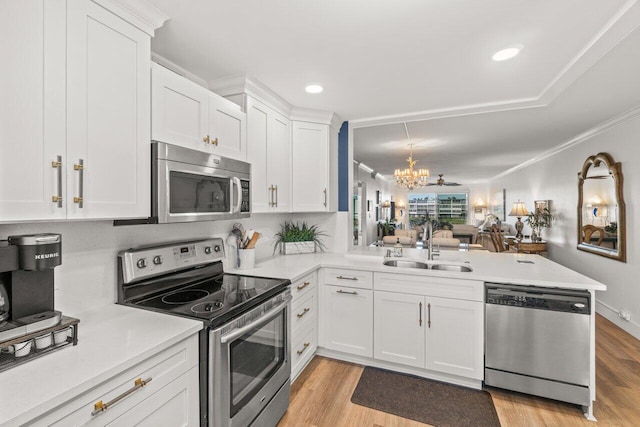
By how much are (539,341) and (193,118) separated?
2.74 meters

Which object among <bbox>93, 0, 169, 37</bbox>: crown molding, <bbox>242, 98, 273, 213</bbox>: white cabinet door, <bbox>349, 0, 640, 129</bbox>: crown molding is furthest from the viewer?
<bbox>242, 98, 273, 213</bbox>: white cabinet door

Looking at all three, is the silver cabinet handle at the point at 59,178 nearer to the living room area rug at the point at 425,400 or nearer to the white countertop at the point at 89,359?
the white countertop at the point at 89,359

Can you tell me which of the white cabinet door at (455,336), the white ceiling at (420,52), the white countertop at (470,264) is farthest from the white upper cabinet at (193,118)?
the white cabinet door at (455,336)

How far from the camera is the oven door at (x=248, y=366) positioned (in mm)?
1403

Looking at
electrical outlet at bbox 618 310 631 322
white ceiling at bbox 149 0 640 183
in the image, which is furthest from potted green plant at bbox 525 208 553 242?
white ceiling at bbox 149 0 640 183

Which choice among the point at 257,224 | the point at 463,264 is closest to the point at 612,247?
the point at 463,264

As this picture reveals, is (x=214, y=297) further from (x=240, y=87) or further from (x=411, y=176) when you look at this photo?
(x=411, y=176)

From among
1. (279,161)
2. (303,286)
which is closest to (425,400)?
(303,286)

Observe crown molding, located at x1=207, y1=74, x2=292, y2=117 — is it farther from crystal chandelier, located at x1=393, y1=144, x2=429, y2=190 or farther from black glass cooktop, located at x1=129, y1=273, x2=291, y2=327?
crystal chandelier, located at x1=393, y1=144, x2=429, y2=190

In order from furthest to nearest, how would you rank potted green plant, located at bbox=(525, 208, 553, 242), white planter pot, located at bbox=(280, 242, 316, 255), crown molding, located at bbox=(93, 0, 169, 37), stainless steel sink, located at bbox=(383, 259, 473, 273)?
potted green plant, located at bbox=(525, 208, 553, 242)
white planter pot, located at bbox=(280, 242, 316, 255)
stainless steel sink, located at bbox=(383, 259, 473, 273)
crown molding, located at bbox=(93, 0, 169, 37)

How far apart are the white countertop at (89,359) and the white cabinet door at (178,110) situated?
0.92 m

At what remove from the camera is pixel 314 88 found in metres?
2.52

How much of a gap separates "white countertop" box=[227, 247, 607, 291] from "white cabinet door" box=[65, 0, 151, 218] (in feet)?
3.81

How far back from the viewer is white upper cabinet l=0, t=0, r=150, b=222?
3.39ft
